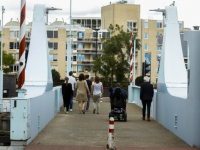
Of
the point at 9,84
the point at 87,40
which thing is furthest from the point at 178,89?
the point at 87,40

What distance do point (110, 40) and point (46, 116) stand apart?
57871 mm

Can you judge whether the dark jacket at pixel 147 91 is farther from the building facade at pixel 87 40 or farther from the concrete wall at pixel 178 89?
the building facade at pixel 87 40

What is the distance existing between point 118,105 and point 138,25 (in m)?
107

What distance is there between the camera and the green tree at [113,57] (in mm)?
77387

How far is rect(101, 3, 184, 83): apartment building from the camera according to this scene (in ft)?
407

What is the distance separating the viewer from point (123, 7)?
135500 millimetres

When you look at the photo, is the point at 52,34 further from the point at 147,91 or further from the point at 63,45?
the point at 147,91

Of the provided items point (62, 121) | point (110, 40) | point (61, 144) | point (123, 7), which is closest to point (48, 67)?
point (62, 121)

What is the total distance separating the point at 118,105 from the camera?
22234mm

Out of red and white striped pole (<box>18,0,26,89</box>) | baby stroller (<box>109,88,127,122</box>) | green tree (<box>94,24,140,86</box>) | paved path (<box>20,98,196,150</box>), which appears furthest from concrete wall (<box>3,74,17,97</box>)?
red and white striped pole (<box>18,0,26,89</box>)

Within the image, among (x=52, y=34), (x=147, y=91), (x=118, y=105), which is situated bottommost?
(x=118, y=105)

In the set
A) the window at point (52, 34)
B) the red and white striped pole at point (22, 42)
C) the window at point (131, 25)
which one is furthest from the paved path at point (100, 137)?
the window at point (131, 25)

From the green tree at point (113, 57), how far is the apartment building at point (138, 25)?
140 ft

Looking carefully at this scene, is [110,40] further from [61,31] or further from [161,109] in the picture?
[161,109]
